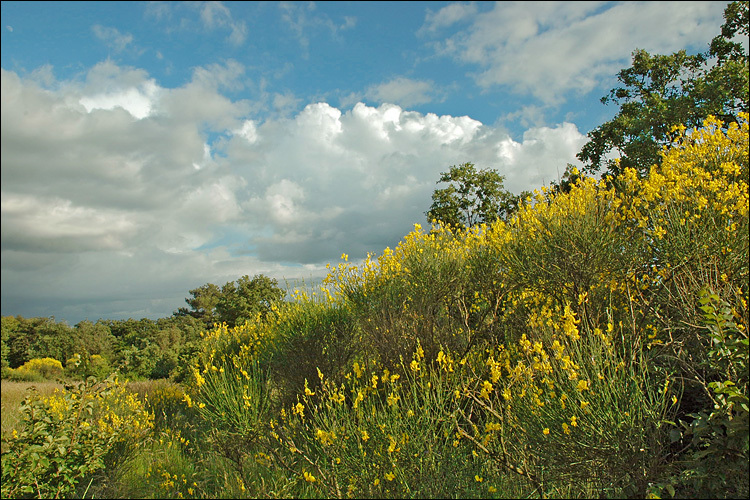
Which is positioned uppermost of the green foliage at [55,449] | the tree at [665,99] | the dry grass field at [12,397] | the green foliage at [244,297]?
the tree at [665,99]

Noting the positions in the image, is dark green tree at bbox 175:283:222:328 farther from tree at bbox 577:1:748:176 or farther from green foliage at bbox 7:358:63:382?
tree at bbox 577:1:748:176

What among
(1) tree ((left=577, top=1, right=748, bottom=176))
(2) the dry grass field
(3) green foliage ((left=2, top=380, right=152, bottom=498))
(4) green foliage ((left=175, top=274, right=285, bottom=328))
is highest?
(1) tree ((left=577, top=1, right=748, bottom=176))

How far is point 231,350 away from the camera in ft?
33.2

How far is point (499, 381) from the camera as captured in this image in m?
5.68

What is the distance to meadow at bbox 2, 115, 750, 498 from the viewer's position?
3.83m

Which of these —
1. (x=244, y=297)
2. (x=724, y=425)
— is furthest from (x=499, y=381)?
(x=244, y=297)

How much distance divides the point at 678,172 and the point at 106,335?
2242cm

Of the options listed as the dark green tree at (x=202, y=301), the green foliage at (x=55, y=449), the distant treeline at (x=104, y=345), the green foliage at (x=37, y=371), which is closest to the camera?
the green foliage at (x=55, y=449)

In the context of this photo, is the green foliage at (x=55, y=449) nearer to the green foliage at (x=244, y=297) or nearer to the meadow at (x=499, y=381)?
the meadow at (x=499, y=381)

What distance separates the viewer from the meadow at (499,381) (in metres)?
3.83

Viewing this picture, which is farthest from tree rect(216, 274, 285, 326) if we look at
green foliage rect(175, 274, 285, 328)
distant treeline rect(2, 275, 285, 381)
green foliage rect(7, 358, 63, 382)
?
green foliage rect(7, 358, 63, 382)

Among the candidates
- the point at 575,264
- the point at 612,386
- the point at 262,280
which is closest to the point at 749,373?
the point at 612,386

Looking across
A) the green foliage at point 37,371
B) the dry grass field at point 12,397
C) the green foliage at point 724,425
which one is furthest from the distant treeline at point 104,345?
the green foliage at point 724,425

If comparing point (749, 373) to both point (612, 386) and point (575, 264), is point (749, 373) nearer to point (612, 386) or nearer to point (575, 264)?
point (612, 386)
